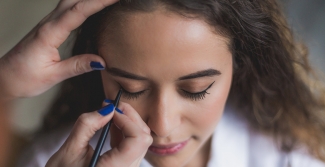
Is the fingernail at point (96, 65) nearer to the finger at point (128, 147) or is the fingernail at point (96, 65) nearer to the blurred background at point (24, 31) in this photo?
the finger at point (128, 147)

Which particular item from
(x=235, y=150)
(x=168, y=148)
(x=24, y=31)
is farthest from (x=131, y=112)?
(x=24, y=31)

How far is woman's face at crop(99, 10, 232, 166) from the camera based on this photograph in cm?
62

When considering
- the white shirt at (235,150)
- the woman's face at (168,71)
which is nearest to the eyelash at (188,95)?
the woman's face at (168,71)

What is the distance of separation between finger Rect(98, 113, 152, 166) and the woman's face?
69 mm

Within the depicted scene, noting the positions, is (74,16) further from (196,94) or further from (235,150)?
(235,150)

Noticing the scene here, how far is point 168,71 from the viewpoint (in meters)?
0.64

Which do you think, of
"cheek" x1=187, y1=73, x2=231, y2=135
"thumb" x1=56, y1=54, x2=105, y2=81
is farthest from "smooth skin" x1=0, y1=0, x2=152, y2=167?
"cheek" x1=187, y1=73, x2=231, y2=135

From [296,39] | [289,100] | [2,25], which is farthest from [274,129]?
[2,25]

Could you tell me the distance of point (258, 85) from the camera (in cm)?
93

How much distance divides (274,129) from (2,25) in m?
0.76

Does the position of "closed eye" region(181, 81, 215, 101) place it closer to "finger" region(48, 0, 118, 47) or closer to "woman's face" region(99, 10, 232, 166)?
"woman's face" region(99, 10, 232, 166)

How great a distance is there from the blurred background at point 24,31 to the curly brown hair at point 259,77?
46 mm

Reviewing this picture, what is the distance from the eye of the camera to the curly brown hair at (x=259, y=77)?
0.70 metres

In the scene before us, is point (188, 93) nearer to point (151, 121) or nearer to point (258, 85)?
point (151, 121)
